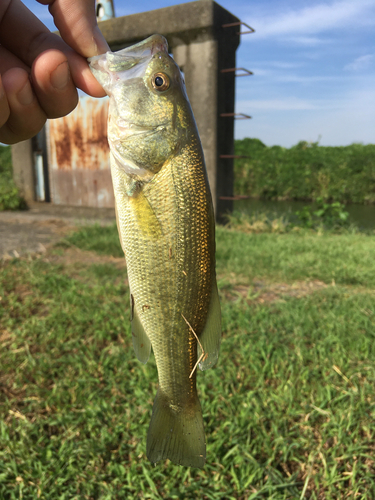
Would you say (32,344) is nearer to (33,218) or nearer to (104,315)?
(104,315)

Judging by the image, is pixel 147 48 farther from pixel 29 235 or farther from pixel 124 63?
pixel 29 235

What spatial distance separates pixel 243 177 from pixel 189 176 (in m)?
17.1

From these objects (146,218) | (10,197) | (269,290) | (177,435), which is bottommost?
(269,290)

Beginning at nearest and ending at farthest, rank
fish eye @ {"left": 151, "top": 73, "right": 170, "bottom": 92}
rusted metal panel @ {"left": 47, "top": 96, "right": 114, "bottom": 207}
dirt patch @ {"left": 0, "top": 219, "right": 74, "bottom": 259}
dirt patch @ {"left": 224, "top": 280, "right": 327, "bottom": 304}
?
fish eye @ {"left": 151, "top": 73, "right": 170, "bottom": 92} → dirt patch @ {"left": 224, "top": 280, "right": 327, "bottom": 304} → dirt patch @ {"left": 0, "top": 219, "right": 74, "bottom": 259} → rusted metal panel @ {"left": 47, "top": 96, "right": 114, "bottom": 207}

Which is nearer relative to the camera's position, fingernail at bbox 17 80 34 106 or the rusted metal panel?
fingernail at bbox 17 80 34 106

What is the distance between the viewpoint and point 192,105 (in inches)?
272

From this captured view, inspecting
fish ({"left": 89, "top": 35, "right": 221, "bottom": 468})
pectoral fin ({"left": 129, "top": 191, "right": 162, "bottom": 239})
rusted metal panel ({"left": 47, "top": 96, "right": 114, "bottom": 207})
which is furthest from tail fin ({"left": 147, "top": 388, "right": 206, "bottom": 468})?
rusted metal panel ({"left": 47, "top": 96, "right": 114, "bottom": 207})

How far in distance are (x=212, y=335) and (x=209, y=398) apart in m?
1.52

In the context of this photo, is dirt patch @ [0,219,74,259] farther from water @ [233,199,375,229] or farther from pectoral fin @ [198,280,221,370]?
water @ [233,199,375,229]

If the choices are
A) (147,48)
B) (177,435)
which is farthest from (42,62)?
(177,435)

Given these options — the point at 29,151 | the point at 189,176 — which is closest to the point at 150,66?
the point at 189,176

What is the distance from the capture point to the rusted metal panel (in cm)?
788

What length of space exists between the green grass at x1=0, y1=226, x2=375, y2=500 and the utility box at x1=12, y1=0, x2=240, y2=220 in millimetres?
3412

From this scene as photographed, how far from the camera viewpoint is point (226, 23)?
6703mm
